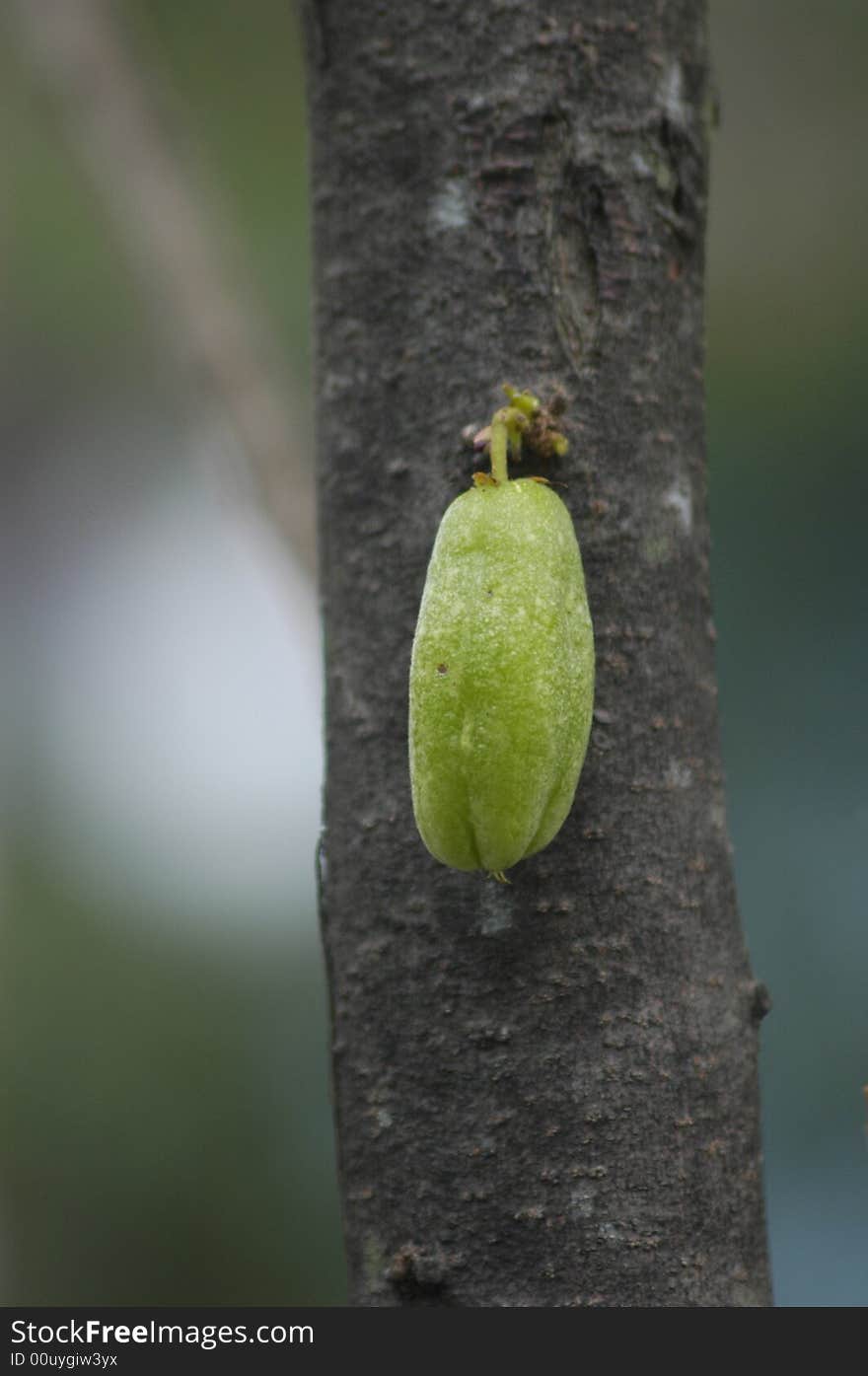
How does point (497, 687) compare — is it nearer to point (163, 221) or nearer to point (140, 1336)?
point (140, 1336)

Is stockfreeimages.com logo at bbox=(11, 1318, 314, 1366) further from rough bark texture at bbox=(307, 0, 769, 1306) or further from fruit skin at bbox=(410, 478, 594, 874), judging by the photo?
fruit skin at bbox=(410, 478, 594, 874)

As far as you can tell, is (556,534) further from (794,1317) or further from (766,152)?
(766,152)

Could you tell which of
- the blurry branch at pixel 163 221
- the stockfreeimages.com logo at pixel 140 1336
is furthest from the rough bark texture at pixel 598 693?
the blurry branch at pixel 163 221

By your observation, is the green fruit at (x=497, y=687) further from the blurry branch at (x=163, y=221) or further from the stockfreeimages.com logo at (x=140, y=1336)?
the blurry branch at (x=163, y=221)

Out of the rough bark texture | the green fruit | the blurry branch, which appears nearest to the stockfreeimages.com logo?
the rough bark texture

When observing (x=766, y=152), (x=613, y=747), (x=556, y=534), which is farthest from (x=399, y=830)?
(x=766, y=152)
